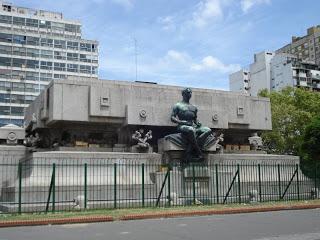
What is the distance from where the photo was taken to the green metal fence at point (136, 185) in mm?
21016

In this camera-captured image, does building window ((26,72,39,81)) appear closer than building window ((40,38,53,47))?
Yes

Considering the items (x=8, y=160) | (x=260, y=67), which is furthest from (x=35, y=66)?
(x=8, y=160)

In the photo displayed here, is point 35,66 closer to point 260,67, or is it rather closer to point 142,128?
point 260,67

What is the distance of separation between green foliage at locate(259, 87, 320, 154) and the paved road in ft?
112

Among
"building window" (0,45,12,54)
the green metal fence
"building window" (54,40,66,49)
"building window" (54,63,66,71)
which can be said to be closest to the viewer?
the green metal fence

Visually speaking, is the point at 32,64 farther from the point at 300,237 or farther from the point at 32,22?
the point at 300,237

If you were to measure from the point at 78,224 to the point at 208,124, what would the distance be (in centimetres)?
1560

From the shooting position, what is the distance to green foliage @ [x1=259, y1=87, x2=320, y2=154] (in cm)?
5091

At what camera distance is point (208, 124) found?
30219 millimetres

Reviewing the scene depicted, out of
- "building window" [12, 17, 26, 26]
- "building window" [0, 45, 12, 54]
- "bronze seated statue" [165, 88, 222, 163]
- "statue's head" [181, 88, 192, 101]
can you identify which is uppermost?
"building window" [12, 17, 26, 26]

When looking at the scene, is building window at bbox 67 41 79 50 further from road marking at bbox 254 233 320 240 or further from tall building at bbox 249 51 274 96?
road marking at bbox 254 233 320 240

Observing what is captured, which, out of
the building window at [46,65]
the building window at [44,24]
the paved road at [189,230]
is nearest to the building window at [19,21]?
the building window at [44,24]

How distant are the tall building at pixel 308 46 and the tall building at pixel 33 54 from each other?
1842 inches

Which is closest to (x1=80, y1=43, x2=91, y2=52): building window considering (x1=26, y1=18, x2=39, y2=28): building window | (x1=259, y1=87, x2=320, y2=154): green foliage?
(x1=26, y1=18, x2=39, y2=28): building window
